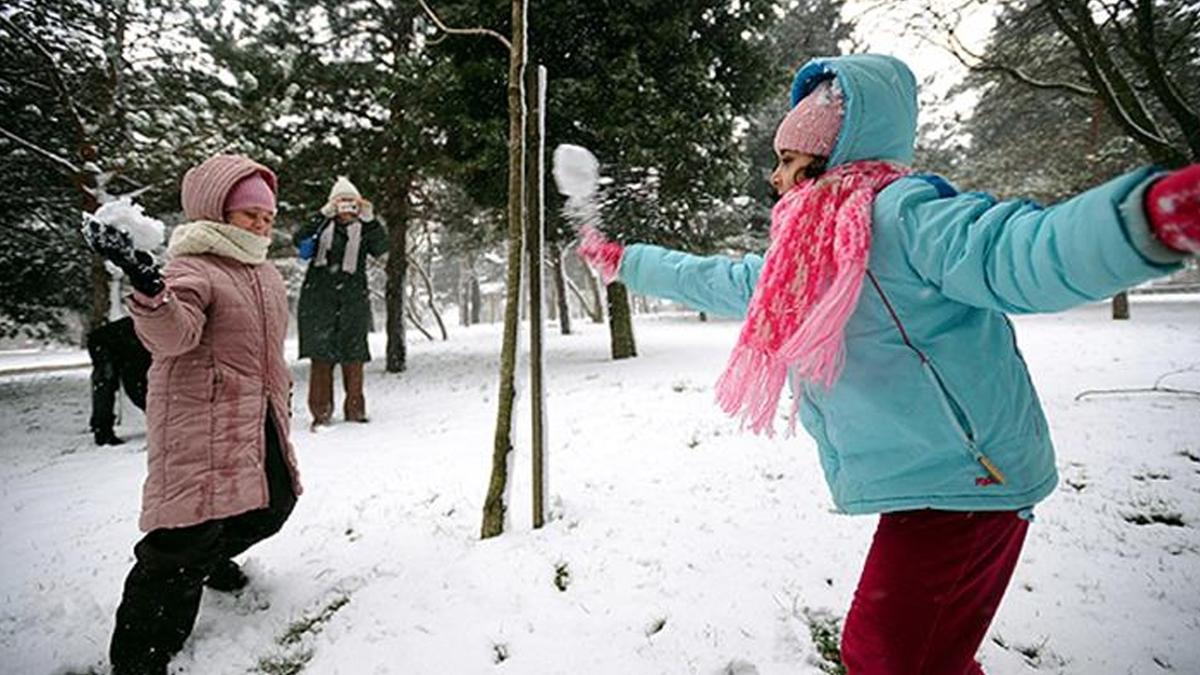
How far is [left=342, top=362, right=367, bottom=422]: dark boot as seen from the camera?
20.9 feet

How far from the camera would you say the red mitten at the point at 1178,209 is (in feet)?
2.50

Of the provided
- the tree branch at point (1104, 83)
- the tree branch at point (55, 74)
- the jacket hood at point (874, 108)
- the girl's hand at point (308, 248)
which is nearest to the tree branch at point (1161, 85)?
the tree branch at point (1104, 83)

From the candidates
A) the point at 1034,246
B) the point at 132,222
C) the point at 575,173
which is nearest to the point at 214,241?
the point at 132,222

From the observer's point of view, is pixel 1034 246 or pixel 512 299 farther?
pixel 512 299

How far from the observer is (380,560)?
3.15m

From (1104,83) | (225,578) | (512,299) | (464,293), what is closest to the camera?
(225,578)

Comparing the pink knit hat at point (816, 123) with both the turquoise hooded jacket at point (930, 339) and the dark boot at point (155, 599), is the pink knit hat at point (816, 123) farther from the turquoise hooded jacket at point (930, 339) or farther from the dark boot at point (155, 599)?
the dark boot at point (155, 599)

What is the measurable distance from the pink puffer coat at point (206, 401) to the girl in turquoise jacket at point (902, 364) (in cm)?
206

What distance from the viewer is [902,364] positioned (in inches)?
52.8

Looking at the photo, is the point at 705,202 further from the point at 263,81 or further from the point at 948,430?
the point at 948,430

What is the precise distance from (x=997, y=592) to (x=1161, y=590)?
2.12 metres

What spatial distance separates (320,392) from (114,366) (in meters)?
1.90

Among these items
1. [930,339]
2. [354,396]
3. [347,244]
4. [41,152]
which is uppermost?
[41,152]

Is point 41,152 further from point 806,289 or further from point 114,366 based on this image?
point 806,289
